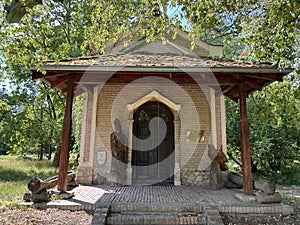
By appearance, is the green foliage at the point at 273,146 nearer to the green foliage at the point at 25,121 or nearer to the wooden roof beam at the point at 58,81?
the wooden roof beam at the point at 58,81

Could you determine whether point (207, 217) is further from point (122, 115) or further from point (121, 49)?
point (121, 49)

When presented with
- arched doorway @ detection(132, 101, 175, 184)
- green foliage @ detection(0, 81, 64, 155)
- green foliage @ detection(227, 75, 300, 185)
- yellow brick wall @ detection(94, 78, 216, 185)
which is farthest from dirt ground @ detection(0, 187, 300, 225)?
green foliage @ detection(0, 81, 64, 155)

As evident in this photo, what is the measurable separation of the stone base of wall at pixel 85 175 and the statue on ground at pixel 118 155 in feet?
2.29

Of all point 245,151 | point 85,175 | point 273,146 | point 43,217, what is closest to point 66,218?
point 43,217

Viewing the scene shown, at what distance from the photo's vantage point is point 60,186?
5125 mm

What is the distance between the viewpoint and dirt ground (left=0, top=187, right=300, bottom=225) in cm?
390

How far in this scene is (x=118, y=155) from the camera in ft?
23.2

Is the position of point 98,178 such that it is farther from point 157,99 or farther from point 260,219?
point 260,219

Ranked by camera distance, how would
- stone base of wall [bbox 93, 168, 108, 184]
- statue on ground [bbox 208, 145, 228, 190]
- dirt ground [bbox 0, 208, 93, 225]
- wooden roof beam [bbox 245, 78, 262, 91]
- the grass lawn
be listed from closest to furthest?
dirt ground [bbox 0, 208, 93, 225]
the grass lawn
wooden roof beam [bbox 245, 78, 262, 91]
statue on ground [bbox 208, 145, 228, 190]
stone base of wall [bbox 93, 168, 108, 184]

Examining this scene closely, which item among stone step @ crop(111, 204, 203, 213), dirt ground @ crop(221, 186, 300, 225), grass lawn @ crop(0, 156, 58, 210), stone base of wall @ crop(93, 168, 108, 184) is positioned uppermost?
stone base of wall @ crop(93, 168, 108, 184)

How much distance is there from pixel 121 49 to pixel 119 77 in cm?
365

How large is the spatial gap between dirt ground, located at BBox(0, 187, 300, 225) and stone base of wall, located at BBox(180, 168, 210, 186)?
9.24ft

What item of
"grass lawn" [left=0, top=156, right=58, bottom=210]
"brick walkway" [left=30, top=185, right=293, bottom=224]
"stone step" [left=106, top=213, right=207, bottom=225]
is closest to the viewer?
"stone step" [left=106, top=213, right=207, bottom=225]

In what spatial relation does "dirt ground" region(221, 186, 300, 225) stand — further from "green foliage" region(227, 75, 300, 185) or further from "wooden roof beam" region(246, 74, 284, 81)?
"green foliage" region(227, 75, 300, 185)
